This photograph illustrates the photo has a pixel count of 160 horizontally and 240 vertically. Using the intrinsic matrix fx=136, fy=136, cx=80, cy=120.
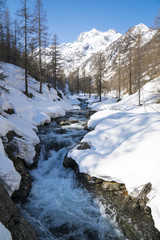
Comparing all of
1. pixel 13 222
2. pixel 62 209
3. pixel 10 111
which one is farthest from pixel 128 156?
pixel 10 111

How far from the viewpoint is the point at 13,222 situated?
2949 millimetres

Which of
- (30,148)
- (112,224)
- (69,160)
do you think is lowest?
(112,224)

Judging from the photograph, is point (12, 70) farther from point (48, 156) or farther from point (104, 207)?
point (104, 207)

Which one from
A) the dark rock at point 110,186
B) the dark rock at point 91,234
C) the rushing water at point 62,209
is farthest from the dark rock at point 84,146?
the dark rock at point 91,234

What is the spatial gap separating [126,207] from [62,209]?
6.70 ft

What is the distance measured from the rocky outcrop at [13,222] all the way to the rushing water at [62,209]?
3.00 feet

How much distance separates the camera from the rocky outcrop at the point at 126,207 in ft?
11.6

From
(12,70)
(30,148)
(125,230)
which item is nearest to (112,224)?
(125,230)

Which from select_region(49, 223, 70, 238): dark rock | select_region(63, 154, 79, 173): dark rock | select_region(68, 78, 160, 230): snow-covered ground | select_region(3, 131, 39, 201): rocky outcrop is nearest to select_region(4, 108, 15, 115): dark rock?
select_region(3, 131, 39, 201): rocky outcrop

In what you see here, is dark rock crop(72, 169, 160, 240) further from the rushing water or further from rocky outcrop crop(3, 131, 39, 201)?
rocky outcrop crop(3, 131, 39, 201)

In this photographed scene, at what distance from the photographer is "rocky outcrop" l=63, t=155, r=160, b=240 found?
3.55 meters

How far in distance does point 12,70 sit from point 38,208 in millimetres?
20303

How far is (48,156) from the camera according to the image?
7559mm

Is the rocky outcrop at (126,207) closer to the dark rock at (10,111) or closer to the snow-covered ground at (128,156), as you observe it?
the snow-covered ground at (128,156)
